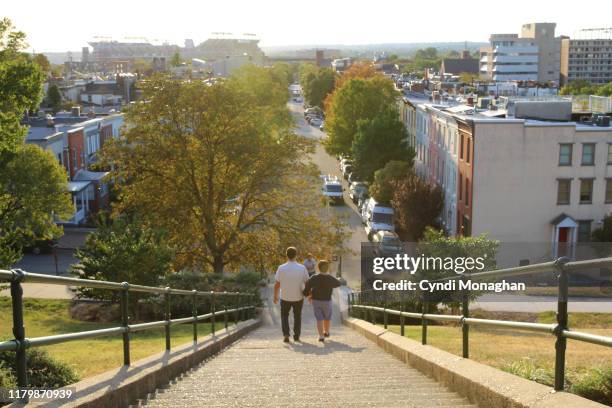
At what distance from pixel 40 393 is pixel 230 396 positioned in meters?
2.47

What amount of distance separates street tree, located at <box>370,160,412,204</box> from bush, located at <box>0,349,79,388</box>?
43.2m

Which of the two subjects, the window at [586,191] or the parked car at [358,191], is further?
the parked car at [358,191]

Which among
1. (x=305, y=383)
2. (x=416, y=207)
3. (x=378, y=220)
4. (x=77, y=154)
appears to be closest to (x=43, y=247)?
(x=77, y=154)

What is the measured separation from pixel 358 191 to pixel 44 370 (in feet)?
176

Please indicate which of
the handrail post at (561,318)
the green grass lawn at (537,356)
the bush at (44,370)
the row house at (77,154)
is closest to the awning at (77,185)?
the row house at (77,154)

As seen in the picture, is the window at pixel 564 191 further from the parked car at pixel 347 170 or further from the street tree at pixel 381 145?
the parked car at pixel 347 170

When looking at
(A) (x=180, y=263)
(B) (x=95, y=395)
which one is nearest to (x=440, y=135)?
(A) (x=180, y=263)

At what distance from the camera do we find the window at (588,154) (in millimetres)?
41281

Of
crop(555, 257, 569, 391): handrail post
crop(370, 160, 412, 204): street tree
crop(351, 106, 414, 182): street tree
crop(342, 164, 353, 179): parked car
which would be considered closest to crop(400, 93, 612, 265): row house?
crop(370, 160, 412, 204): street tree

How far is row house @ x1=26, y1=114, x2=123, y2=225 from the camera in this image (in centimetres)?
5103

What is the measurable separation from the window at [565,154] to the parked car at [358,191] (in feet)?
67.8

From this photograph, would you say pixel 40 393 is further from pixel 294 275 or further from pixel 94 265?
pixel 94 265

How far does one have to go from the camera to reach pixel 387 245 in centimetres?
4275

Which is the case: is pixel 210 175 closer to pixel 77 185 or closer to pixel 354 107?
pixel 77 185
